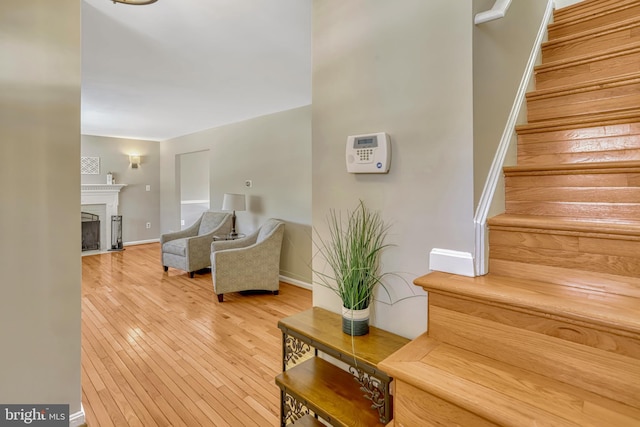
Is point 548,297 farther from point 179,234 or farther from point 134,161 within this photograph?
point 134,161

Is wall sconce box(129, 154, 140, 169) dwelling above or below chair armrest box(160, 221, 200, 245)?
above

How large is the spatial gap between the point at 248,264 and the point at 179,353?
1397 millimetres

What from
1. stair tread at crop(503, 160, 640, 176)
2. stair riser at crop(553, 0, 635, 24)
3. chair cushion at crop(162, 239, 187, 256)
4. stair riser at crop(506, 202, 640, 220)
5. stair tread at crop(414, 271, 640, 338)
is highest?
stair riser at crop(553, 0, 635, 24)

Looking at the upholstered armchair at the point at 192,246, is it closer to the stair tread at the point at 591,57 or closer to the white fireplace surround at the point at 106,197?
the white fireplace surround at the point at 106,197

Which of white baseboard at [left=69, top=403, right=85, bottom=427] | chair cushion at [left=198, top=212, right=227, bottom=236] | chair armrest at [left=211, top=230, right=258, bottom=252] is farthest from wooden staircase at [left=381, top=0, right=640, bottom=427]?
chair cushion at [left=198, top=212, right=227, bottom=236]

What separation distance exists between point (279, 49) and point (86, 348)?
2815 mm

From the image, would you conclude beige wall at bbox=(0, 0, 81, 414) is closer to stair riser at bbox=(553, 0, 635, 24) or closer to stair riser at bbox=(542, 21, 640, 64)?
stair riser at bbox=(542, 21, 640, 64)

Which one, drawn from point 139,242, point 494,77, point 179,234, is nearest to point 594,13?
point 494,77

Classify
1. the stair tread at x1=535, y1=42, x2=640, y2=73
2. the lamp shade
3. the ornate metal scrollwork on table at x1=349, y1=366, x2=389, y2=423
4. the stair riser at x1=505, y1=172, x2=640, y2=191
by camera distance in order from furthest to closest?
the lamp shade < the stair tread at x1=535, y1=42, x2=640, y2=73 < the stair riser at x1=505, y1=172, x2=640, y2=191 < the ornate metal scrollwork on table at x1=349, y1=366, x2=389, y2=423

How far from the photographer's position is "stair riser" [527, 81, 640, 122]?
4.87 ft

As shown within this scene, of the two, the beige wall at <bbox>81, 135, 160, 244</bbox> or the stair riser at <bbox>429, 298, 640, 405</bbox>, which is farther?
the beige wall at <bbox>81, 135, 160, 244</bbox>

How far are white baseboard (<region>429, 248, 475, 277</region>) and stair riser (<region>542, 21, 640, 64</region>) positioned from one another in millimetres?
1530

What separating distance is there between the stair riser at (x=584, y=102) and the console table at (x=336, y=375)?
4.39ft

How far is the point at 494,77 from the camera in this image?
129 cm
